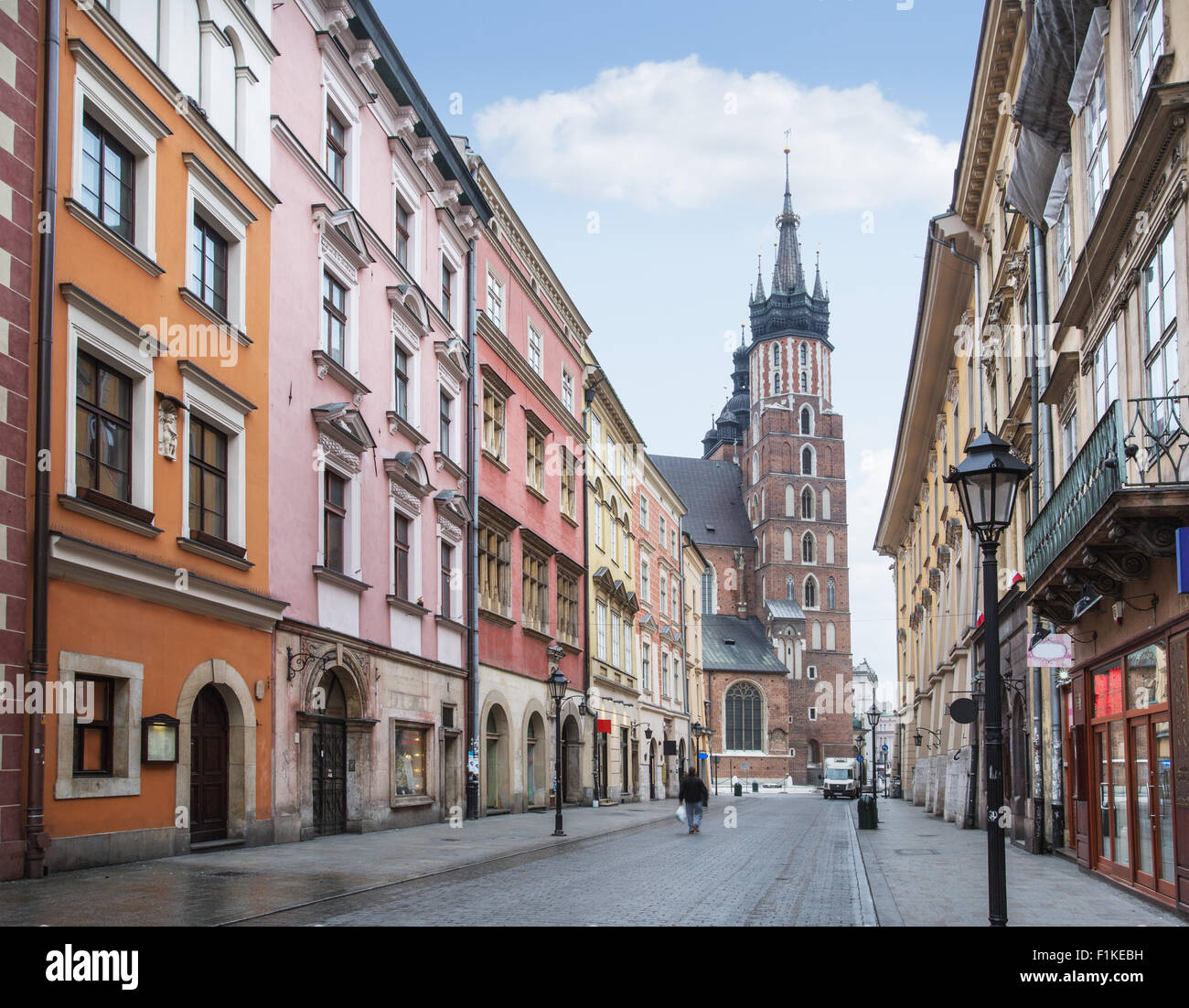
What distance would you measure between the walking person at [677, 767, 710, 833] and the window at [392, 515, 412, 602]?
24.2ft

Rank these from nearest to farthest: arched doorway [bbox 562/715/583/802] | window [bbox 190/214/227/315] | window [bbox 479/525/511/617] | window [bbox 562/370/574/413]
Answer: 1. window [bbox 190/214/227/315]
2. window [bbox 479/525/511/617]
3. arched doorway [bbox 562/715/583/802]
4. window [bbox 562/370/574/413]

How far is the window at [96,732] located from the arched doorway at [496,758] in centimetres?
1650

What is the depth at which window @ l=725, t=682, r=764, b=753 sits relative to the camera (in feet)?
347

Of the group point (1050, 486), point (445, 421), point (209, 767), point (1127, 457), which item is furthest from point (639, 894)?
point (445, 421)

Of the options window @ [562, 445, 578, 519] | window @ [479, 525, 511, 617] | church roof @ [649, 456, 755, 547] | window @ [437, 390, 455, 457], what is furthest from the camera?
church roof @ [649, 456, 755, 547]

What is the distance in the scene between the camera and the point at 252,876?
14.2 meters

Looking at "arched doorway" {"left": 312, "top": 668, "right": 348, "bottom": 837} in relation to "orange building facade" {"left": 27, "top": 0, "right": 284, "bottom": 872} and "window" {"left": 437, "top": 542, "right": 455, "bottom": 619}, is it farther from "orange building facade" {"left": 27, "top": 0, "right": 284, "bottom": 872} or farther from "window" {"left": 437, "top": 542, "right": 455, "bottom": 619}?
"window" {"left": 437, "top": 542, "right": 455, "bottom": 619}

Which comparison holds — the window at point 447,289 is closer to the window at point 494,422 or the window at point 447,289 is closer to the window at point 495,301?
the window at point 495,301

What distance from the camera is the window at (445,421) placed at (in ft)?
94.3

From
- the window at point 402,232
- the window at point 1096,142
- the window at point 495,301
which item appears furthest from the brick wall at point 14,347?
the window at point 495,301

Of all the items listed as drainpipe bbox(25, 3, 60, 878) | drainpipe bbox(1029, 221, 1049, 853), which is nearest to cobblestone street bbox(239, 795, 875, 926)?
drainpipe bbox(1029, 221, 1049, 853)

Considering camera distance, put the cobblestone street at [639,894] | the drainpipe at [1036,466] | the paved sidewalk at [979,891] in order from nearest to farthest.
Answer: the cobblestone street at [639,894], the paved sidewalk at [979,891], the drainpipe at [1036,466]

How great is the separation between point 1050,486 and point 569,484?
74.0ft
